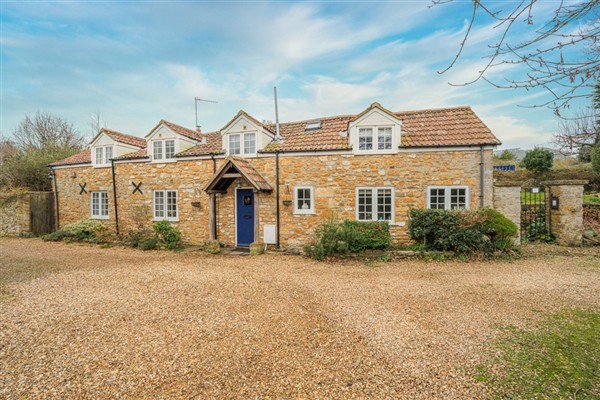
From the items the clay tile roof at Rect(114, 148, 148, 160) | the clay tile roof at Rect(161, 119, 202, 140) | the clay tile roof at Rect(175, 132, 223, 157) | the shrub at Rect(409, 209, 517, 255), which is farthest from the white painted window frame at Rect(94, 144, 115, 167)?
the shrub at Rect(409, 209, 517, 255)

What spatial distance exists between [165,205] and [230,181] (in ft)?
12.5

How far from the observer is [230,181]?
38.6 ft

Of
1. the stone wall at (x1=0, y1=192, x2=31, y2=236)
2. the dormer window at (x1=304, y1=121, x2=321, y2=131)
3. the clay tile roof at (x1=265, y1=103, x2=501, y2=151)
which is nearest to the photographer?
the clay tile roof at (x1=265, y1=103, x2=501, y2=151)

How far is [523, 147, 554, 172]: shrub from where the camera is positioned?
17750 mm

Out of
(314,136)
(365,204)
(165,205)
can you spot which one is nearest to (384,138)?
(365,204)

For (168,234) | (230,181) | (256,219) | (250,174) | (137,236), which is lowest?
(137,236)

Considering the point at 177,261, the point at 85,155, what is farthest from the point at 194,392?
the point at 85,155

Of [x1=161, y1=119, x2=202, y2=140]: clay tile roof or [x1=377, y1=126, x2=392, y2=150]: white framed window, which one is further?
[x1=161, y1=119, x2=202, y2=140]: clay tile roof

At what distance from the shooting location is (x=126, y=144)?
1441cm

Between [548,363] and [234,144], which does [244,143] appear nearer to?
[234,144]

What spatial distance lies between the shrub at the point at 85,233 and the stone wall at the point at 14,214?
9.29 feet

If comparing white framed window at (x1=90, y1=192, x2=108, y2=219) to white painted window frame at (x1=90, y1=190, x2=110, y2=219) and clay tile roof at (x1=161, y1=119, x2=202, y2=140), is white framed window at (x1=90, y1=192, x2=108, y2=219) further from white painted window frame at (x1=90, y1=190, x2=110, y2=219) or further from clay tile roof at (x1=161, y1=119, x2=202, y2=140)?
clay tile roof at (x1=161, y1=119, x2=202, y2=140)

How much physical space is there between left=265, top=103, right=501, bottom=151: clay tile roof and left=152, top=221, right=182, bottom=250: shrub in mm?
5602

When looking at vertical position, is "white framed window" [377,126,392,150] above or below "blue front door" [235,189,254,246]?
above
